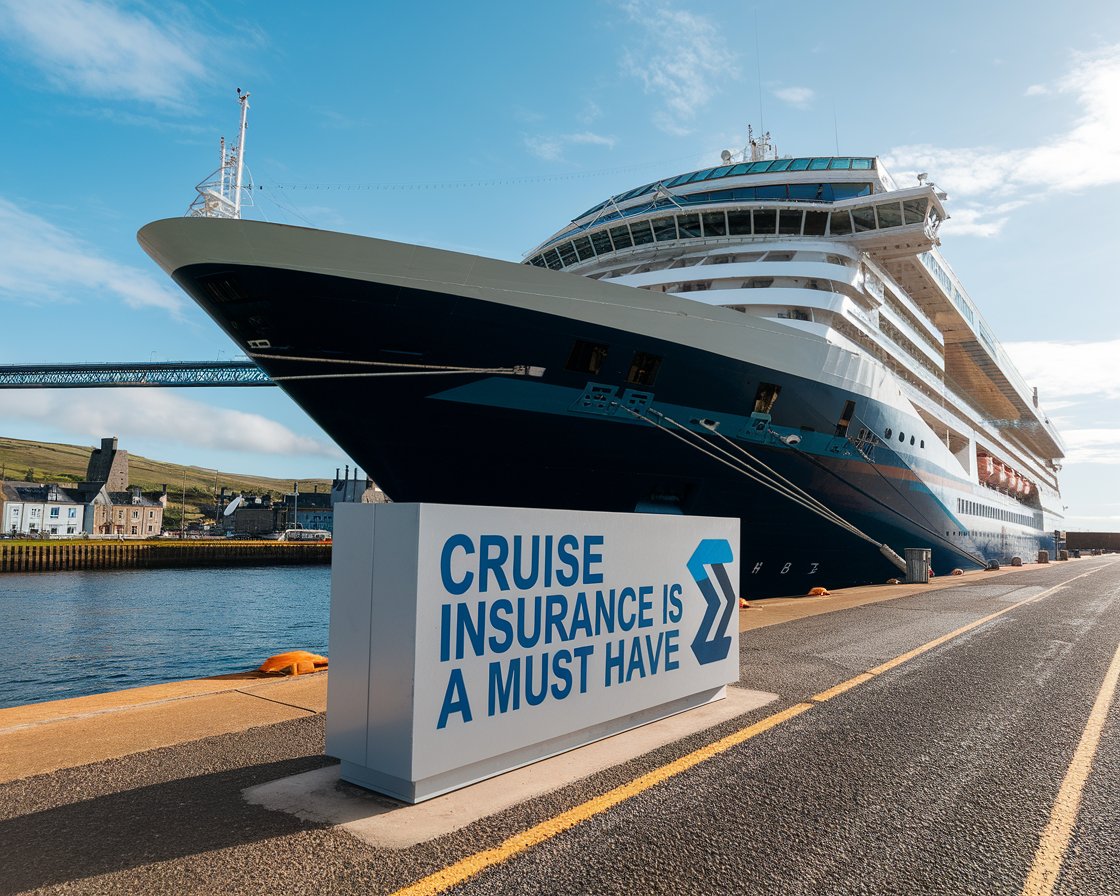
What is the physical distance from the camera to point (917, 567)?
19078 millimetres

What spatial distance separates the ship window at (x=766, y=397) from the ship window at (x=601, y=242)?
9318 mm

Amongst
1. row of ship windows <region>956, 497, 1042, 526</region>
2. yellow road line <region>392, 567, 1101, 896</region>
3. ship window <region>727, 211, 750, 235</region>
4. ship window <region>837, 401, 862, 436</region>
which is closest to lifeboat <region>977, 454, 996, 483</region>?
row of ship windows <region>956, 497, 1042, 526</region>

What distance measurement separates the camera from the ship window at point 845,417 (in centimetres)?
1538

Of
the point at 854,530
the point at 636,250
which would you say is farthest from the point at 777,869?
the point at 636,250

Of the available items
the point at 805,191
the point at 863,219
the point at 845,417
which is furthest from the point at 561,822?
the point at 805,191

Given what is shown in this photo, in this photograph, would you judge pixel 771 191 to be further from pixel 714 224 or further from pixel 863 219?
pixel 863 219

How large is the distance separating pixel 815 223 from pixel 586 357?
38.9 ft

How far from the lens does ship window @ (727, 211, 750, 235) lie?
19.8 meters

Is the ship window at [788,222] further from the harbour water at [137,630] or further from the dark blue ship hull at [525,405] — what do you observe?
the harbour water at [137,630]

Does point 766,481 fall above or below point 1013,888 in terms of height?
above

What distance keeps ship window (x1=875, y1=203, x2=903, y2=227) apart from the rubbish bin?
29.5 feet

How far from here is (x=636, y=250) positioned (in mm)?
20438

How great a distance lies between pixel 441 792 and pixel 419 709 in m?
0.58

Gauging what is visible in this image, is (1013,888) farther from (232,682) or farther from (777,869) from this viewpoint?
(232,682)
